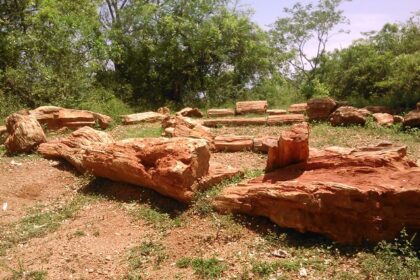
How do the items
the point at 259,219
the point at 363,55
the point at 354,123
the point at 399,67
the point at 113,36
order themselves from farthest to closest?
the point at 113,36 < the point at 363,55 < the point at 399,67 < the point at 354,123 < the point at 259,219

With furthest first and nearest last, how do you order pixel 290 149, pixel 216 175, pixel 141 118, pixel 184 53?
pixel 184 53 → pixel 141 118 → pixel 216 175 → pixel 290 149

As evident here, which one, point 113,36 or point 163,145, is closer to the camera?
point 163,145

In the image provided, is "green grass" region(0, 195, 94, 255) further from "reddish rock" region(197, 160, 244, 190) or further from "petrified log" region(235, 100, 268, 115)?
"petrified log" region(235, 100, 268, 115)

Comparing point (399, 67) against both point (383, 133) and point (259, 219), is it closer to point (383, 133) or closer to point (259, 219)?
point (383, 133)

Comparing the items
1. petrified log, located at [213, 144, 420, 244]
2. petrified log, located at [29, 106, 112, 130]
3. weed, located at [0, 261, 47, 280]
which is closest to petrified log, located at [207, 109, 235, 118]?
petrified log, located at [29, 106, 112, 130]

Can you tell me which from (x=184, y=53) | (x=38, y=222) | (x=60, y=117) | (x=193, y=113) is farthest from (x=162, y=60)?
(x=38, y=222)

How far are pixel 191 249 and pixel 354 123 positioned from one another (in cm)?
679

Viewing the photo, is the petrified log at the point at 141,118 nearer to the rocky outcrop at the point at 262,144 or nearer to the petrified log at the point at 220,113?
the petrified log at the point at 220,113

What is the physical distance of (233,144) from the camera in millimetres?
8148

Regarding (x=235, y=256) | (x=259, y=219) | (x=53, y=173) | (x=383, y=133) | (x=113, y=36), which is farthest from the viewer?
(x=113, y=36)

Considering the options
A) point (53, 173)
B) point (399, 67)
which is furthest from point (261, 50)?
point (53, 173)

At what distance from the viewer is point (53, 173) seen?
23.8 ft

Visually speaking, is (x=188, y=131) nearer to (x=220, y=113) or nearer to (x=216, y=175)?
(x=216, y=175)

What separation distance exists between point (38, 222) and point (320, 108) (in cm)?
767
